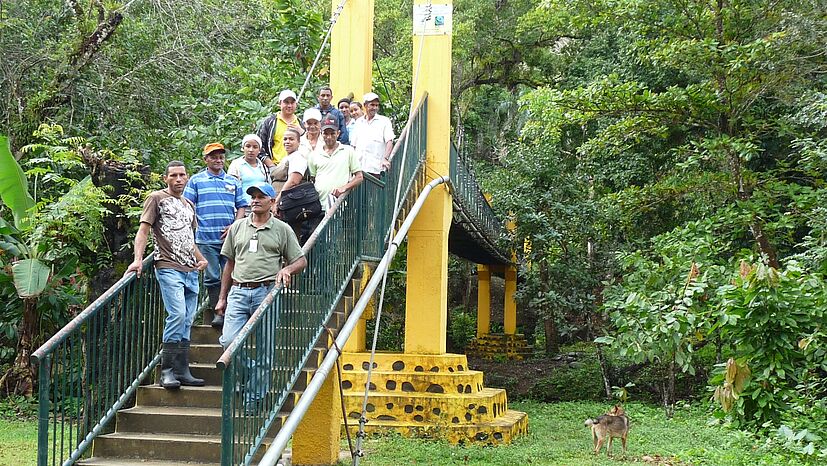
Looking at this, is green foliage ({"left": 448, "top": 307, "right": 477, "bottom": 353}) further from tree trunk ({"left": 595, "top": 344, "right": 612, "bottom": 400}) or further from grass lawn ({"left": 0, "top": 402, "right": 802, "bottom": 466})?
grass lawn ({"left": 0, "top": 402, "right": 802, "bottom": 466})

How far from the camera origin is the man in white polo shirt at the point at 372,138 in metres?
9.01

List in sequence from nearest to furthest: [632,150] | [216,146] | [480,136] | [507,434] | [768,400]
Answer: [216,146]
[768,400]
[507,434]
[632,150]
[480,136]

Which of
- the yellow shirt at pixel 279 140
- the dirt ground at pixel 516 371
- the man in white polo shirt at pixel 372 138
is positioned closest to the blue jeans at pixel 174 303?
the yellow shirt at pixel 279 140

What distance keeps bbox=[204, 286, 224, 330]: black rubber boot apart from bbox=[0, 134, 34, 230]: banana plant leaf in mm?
3460

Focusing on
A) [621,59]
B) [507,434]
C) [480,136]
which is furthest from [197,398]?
[480,136]

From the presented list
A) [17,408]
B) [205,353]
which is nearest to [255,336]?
[205,353]

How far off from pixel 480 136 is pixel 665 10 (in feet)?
49.1

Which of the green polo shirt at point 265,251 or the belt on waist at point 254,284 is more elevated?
the green polo shirt at point 265,251

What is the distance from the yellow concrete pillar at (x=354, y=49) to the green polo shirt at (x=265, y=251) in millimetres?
5481

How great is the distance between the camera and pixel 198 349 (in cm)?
698

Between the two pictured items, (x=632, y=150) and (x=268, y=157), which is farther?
(x=632, y=150)

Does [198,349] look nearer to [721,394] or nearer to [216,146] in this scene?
[216,146]

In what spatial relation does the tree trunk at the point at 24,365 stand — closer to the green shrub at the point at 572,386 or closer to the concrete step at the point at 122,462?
the concrete step at the point at 122,462

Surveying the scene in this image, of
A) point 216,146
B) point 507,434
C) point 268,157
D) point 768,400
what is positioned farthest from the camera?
point 507,434
